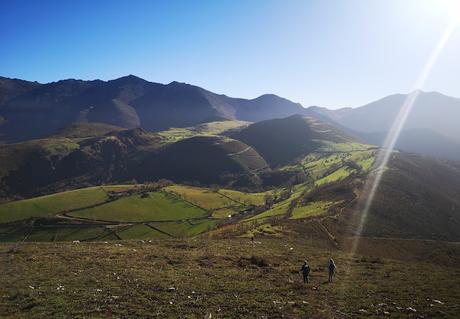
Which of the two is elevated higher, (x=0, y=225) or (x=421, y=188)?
(x=421, y=188)

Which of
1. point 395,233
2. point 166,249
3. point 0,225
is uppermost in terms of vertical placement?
point 166,249

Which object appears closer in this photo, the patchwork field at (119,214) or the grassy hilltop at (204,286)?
the grassy hilltop at (204,286)

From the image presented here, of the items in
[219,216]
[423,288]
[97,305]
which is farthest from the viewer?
[219,216]

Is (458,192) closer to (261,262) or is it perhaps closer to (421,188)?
(421,188)

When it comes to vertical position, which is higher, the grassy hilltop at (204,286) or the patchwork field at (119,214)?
the grassy hilltop at (204,286)

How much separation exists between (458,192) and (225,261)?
6870 inches

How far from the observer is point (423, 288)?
32938 millimetres

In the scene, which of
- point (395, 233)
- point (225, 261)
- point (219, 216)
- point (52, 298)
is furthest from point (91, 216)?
point (52, 298)

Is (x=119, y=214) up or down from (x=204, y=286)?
down

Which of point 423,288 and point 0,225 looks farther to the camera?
point 0,225

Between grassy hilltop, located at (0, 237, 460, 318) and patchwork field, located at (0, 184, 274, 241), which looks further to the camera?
patchwork field, located at (0, 184, 274, 241)

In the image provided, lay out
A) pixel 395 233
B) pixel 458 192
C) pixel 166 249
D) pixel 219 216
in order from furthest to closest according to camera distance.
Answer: pixel 458 192
pixel 219 216
pixel 395 233
pixel 166 249

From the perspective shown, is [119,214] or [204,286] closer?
[204,286]

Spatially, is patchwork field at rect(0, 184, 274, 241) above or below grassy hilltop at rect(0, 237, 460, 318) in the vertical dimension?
below
